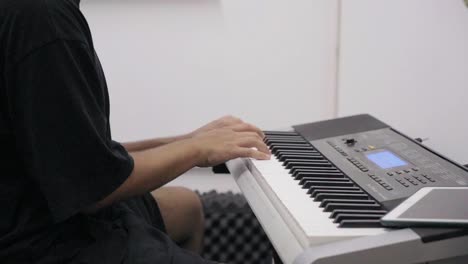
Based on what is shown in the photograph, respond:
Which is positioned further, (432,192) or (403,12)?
(403,12)

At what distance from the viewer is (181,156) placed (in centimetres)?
97

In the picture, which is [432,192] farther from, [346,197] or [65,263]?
[65,263]

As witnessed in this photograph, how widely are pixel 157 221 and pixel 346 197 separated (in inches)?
18.9

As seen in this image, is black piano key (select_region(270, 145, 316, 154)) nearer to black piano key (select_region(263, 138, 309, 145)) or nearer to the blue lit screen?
black piano key (select_region(263, 138, 309, 145))

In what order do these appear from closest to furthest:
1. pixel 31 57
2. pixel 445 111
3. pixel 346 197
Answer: pixel 31 57
pixel 346 197
pixel 445 111

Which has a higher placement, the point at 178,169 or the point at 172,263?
the point at 178,169

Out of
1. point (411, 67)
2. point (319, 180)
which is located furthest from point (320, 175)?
point (411, 67)

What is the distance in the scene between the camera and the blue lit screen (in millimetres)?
993

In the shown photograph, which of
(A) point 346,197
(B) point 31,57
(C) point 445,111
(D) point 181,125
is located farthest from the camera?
(D) point 181,125

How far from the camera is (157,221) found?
1.18 metres

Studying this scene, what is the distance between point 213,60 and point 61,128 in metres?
0.96

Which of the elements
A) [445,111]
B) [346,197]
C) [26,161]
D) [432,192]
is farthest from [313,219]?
[445,111]

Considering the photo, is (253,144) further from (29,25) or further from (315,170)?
(29,25)

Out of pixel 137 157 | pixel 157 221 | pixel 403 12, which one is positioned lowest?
pixel 157 221
